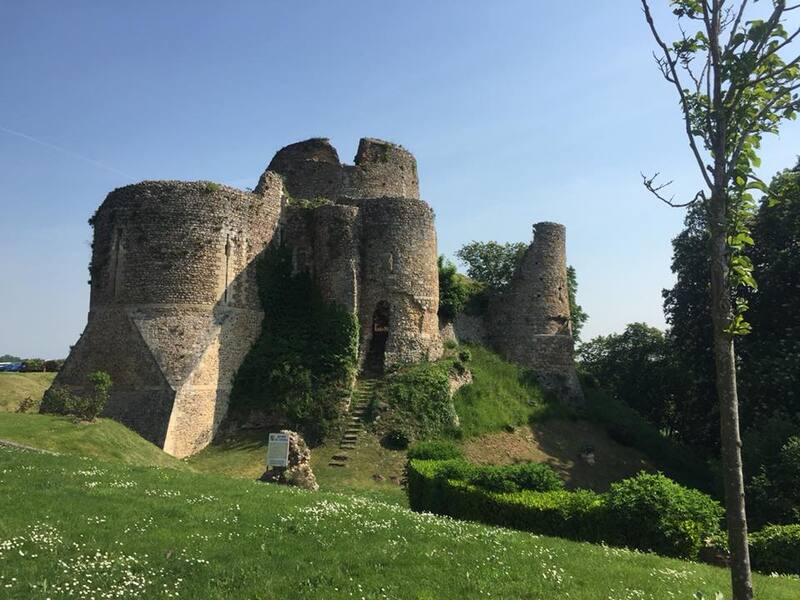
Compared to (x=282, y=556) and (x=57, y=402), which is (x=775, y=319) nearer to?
(x=282, y=556)

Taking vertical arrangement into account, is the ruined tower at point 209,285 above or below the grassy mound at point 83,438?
above

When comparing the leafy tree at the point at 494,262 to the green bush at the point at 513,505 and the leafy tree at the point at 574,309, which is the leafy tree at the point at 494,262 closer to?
the leafy tree at the point at 574,309

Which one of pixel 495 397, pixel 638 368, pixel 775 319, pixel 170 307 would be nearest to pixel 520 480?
pixel 495 397

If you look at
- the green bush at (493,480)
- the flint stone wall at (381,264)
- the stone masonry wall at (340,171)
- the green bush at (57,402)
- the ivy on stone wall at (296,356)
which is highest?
the stone masonry wall at (340,171)

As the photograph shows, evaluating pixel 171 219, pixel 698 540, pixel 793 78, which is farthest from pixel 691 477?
pixel 793 78

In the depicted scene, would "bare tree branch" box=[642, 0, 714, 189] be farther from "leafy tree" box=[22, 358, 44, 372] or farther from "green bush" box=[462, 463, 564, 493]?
"leafy tree" box=[22, 358, 44, 372]

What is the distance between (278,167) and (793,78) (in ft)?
100

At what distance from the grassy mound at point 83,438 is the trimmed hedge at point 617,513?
9.78 meters

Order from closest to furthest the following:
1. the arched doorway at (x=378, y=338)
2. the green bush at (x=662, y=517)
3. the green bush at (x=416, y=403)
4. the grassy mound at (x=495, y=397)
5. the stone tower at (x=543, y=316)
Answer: the green bush at (x=662, y=517), the green bush at (x=416, y=403), the grassy mound at (x=495, y=397), the arched doorway at (x=378, y=338), the stone tower at (x=543, y=316)

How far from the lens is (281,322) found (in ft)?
85.0

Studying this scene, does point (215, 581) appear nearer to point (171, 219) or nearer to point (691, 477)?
point (171, 219)

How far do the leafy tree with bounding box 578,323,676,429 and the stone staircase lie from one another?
2079 centimetres

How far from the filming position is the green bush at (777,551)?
1012 centimetres

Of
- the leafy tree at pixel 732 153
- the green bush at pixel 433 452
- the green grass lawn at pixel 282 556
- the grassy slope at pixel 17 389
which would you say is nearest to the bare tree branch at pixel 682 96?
the leafy tree at pixel 732 153
